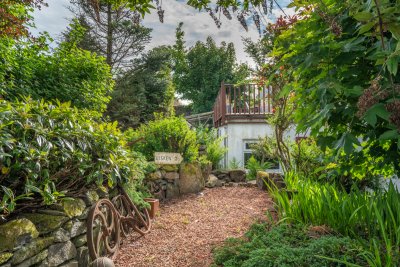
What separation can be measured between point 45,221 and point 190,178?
13.2 feet

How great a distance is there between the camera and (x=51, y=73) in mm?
4723

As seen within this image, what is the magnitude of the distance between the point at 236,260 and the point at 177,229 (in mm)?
1659

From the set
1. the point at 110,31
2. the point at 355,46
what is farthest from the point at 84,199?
the point at 110,31

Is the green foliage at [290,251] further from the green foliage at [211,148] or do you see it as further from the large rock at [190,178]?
the green foliage at [211,148]

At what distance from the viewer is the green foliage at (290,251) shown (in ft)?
6.22

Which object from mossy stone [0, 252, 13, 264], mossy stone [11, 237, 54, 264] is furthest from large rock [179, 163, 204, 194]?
mossy stone [0, 252, 13, 264]

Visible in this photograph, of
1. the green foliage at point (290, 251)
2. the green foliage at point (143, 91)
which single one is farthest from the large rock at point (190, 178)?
the green foliage at point (143, 91)

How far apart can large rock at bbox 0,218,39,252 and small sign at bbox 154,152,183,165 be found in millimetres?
3388

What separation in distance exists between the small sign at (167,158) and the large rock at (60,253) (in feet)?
10.0

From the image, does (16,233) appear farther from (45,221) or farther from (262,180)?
(262,180)

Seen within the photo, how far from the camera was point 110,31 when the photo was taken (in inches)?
494

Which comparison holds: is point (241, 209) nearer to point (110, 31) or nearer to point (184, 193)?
point (184, 193)

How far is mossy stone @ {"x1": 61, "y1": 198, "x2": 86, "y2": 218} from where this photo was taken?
2296 mm

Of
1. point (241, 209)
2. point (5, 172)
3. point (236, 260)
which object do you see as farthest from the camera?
point (241, 209)
